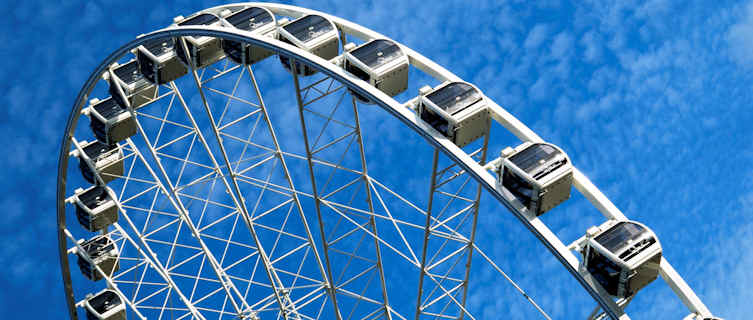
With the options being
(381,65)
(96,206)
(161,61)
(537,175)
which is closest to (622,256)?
(537,175)

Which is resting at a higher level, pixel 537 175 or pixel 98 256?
pixel 537 175

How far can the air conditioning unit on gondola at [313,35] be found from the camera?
38281 millimetres

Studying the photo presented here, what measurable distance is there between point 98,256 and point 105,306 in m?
2.39

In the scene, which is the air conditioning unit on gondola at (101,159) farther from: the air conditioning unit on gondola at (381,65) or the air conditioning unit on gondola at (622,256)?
the air conditioning unit on gondola at (622,256)

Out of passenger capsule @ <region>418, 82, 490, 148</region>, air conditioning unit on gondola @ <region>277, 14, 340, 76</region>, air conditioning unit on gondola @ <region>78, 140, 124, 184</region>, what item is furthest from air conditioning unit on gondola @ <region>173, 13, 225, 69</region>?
passenger capsule @ <region>418, 82, 490, 148</region>

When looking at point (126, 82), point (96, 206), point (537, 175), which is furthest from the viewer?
point (96, 206)

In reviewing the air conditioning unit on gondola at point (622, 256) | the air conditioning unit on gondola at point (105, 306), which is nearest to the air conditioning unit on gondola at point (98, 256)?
the air conditioning unit on gondola at point (105, 306)

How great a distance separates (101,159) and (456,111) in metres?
22.2

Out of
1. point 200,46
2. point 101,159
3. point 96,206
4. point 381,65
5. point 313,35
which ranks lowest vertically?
point 96,206

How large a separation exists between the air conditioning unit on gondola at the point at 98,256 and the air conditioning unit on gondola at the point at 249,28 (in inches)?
629

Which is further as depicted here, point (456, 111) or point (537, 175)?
point (456, 111)

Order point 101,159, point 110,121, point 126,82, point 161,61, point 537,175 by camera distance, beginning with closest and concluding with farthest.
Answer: point 537,175 → point 161,61 → point 126,82 → point 110,121 → point 101,159

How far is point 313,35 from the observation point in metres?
38.6

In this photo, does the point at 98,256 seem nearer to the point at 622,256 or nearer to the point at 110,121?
the point at 110,121
